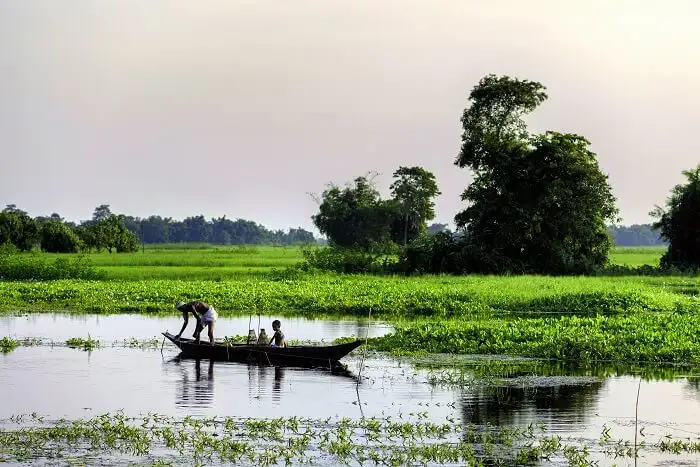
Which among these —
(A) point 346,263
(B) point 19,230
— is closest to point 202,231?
(B) point 19,230

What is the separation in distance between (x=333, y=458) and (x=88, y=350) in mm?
13099

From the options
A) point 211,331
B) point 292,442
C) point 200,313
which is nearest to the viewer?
point 292,442

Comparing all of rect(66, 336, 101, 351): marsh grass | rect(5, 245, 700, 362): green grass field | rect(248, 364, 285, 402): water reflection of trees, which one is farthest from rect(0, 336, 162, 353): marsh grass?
rect(5, 245, 700, 362): green grass field

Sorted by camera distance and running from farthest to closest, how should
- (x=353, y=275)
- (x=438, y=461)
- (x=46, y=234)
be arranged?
1. (x=46, y=234)
2. (x=353, y=275)
3. (x=438, y=461)

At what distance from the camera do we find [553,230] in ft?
172

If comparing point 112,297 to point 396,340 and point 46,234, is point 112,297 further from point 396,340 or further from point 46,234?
point 46,234

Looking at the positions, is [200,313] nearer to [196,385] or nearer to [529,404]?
[196,385]

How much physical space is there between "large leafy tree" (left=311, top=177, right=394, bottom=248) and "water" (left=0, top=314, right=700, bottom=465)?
58.1 metres

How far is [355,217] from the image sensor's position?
85.8m

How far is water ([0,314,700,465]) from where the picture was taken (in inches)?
693

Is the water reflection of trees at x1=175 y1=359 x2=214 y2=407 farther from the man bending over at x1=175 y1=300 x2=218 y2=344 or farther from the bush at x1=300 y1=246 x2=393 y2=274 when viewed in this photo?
the bush at x1=300 y1=246 x2=393 y2=274

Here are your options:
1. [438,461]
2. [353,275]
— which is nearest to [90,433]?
[438,461]

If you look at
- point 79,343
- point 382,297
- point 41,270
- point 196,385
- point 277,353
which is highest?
point 41,270

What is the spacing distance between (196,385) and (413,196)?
209ft
